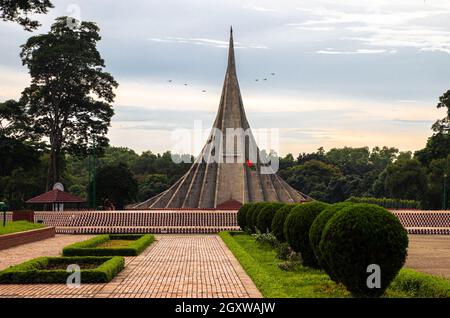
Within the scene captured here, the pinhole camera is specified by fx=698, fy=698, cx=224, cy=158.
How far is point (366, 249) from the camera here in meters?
9.77

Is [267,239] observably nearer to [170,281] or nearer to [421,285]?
[170,281]

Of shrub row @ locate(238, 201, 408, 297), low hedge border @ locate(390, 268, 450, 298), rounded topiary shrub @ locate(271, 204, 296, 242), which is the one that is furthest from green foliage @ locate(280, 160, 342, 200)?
shrub row @ locate(238, 201, 408, 297)

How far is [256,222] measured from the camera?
23.6 m

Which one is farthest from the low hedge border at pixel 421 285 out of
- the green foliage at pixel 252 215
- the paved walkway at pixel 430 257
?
the green foliage at pixel 252 215

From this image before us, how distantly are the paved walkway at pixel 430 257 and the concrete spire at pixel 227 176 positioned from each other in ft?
84.8

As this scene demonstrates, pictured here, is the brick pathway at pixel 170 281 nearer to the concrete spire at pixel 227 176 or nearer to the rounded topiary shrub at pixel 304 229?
the rounded topiary shrub at pixel 304 229

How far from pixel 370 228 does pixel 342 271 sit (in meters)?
0.75

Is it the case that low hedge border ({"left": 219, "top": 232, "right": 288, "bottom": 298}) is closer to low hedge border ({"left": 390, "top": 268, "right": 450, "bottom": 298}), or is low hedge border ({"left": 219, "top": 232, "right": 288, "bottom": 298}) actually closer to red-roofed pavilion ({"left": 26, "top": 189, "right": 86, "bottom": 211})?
low hedge border ({"left": 390, "top": 268, "right": 450, "bottom": 298})

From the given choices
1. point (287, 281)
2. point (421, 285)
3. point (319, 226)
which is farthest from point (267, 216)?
point (421, 285)

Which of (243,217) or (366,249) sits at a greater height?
(366,249)

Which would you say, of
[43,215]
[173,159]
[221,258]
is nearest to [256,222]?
[221,258]

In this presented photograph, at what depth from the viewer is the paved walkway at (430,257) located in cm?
1447

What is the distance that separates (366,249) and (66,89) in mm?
35325
